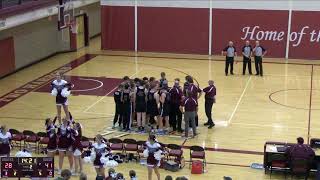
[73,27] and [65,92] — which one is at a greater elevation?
[73,27]

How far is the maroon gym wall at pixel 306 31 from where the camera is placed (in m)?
34.0

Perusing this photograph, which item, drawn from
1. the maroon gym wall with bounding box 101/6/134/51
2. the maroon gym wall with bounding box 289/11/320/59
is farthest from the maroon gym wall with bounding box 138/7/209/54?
the maroon gym wall with bounding box 289/11/320/59

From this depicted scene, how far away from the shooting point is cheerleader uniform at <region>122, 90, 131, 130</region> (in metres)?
20.6

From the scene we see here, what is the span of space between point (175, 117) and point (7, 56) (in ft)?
42.5

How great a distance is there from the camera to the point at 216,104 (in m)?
24.9

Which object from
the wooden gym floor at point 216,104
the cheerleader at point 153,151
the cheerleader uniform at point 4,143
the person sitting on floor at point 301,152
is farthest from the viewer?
the wooden gym floor at point 216,104

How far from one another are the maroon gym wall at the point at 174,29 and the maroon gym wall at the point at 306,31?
208 inches

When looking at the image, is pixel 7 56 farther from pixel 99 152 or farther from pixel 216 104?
pixel 99 152

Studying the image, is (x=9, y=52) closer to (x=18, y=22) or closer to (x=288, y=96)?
(x=18, y=22)

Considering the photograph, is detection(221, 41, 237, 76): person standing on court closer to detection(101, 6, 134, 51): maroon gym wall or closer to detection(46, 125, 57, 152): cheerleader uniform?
detection(101, 6, 134, 51): maroon gym wall

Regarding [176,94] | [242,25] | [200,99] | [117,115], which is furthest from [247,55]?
[117,115]

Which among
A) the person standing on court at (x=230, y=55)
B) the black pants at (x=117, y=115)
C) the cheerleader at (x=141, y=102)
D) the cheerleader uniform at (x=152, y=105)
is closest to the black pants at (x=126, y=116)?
the black pants at (x=117, y=115)

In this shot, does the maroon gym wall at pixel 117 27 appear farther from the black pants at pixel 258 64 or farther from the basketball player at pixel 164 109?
the basketball player at pixel 164 109

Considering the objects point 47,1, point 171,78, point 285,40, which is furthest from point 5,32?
point 285,40
